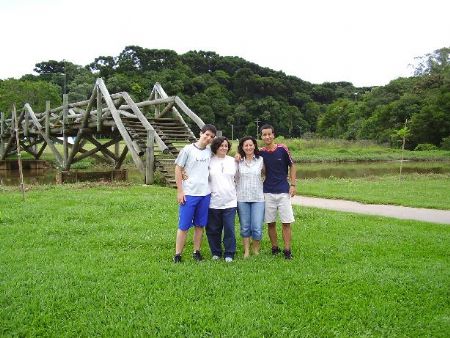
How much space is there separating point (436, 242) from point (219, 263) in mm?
3753

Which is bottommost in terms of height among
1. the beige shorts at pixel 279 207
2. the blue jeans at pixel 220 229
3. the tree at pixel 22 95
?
the blue jeans at pixel 220 229

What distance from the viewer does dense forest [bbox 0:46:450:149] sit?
54.1 m

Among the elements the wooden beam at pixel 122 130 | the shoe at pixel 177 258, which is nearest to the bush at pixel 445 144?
the wooden beam at pixel 122 130

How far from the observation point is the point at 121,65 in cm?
6794

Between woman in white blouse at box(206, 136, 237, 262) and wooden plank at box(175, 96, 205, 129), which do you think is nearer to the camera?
woman in white blouse at box(206, 136, 237, 262)

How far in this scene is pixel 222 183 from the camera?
629 cm

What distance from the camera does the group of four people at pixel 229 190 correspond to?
243 inches

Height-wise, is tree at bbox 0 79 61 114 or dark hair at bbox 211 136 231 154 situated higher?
tree at bbox 0 79 61 114

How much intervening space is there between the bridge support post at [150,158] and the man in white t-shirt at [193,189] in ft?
28.1

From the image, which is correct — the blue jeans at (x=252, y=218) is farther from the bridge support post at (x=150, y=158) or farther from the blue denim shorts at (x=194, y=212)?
the bridge support post at (x=150, y=158)

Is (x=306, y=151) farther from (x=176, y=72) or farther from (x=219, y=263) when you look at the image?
(x=219, y=263)

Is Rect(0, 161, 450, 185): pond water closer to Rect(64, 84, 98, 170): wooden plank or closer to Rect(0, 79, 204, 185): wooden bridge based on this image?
Rect(64, 84, 98, 170): wooden plank

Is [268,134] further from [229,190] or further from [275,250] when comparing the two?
[275,250]

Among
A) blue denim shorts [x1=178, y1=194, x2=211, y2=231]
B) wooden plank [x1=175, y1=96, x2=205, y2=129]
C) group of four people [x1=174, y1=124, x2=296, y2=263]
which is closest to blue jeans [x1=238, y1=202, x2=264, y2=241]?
group of four people [x1=174, y1=124, x2=296, y2=263]
